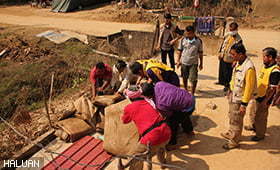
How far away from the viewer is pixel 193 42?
5.02 metres

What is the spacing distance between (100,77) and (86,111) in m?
0.80

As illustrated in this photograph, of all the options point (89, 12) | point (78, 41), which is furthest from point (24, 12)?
point (78, 41)

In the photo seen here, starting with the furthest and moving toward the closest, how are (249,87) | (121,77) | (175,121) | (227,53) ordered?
1. (227,53)
2. (121,77)
3. (175,121)
4. (249,87)

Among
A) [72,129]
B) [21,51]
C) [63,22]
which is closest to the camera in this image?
[72,129]

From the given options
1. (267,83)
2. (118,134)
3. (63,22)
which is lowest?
(118,134)

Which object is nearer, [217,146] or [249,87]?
[249,87]

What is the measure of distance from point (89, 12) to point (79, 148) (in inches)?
626

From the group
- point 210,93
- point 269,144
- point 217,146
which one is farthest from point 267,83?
point 210,93

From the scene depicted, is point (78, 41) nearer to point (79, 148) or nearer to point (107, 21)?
point (107, 21)

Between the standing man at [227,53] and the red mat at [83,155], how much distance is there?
325 centimetres

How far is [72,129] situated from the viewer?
174 inches

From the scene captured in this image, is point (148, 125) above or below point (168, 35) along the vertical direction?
below

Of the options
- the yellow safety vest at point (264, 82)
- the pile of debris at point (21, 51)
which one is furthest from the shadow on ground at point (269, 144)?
the pile of debris at point (21, 51)

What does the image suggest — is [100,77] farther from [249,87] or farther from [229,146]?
[249,87]
